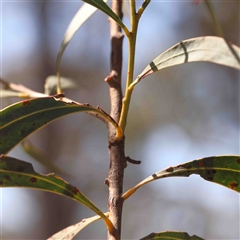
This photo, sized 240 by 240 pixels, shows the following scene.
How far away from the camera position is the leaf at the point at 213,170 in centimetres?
32

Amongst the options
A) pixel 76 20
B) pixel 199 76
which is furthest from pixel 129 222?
pixel 76 20

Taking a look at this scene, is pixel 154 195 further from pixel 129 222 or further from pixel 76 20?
pixel 76 20

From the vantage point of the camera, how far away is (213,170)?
327 mm

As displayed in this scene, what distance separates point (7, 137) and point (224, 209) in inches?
65.2

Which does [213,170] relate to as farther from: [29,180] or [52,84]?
[52,84]

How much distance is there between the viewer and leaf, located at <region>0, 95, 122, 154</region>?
1.02 ft

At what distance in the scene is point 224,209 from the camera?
5.85 feet

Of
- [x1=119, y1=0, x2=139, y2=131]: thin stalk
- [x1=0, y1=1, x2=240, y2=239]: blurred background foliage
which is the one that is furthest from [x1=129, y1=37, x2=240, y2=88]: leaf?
[x1=0, y1=1, x2=240, y2=239]: blurred background foliage

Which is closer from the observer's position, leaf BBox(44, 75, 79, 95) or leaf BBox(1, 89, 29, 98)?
leaf BBox(1, 89, 29, 98)

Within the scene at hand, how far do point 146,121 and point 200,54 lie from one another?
5.00 ft

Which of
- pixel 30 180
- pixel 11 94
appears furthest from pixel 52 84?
pixel 30 180

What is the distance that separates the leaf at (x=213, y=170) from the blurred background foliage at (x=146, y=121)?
1.38 m

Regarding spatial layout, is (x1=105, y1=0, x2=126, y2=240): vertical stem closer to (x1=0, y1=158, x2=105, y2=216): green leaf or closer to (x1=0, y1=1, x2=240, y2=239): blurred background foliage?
(x1=0, y1=158, x2=105, y2=216): green leaf

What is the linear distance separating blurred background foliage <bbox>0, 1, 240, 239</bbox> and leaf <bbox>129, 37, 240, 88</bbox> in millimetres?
1396
